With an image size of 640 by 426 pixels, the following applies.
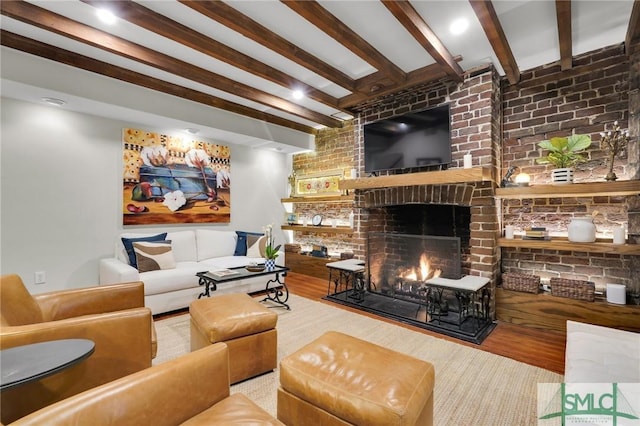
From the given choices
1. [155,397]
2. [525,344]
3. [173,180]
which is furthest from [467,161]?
[173,180]

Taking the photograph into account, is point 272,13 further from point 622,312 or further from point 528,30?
point 622,312

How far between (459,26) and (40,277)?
4847 mm

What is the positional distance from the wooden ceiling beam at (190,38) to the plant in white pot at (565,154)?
2.64 metres

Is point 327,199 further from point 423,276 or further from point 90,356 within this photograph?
point 90,356

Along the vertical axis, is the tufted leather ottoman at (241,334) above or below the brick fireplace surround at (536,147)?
below

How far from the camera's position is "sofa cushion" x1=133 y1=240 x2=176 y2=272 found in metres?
3.38

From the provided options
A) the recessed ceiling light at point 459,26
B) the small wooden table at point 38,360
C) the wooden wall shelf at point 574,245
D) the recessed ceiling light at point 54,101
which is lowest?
the small wooden table at point 38,360

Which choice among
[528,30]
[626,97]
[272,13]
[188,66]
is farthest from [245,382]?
[626,97]

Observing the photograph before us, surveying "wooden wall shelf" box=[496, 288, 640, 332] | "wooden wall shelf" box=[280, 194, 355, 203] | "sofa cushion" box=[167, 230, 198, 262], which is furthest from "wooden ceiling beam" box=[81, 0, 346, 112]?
"wooden wall shelf" box=[496, 288, 640, 332]

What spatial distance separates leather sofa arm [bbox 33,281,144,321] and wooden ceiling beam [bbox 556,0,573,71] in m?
3.68

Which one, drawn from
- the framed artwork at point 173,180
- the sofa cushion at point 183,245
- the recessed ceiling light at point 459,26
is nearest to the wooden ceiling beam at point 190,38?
the recessed ceiling light at point 459,26

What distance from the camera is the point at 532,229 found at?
2.97m

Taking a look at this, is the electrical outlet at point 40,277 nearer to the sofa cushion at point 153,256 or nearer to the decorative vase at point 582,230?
the sofa cushion at point 153,256

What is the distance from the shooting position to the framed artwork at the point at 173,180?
12.6 feet
